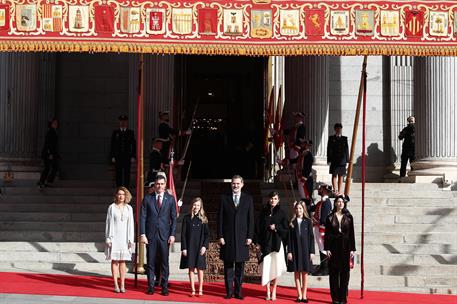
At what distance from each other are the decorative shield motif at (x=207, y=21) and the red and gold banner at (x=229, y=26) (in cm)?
2

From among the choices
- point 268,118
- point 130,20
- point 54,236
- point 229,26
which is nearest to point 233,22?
point 229,26

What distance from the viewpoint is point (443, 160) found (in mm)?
24312

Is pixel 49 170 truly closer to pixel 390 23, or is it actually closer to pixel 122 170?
pixel 122 170

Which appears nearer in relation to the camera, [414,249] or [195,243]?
[195,243]

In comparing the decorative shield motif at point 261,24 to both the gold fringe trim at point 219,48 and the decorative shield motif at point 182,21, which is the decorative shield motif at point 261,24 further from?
the decorative shield motif at point 182,21

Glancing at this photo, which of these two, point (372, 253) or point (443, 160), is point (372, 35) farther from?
point (443, 160)

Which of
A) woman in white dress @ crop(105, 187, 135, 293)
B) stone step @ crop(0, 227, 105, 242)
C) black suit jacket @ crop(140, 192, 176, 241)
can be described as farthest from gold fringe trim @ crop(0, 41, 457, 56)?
stone step @ crop(0, 227, 105, 242)

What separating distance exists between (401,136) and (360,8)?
9.75 m

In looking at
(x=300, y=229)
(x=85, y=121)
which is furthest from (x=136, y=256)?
(x=85, y=121)

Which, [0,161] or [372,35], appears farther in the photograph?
[0,161]

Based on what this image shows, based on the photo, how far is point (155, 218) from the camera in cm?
1691

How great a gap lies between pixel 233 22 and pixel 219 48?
0.49m

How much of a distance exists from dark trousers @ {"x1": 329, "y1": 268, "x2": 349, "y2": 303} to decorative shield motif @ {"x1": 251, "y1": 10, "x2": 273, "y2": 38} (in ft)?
13.3

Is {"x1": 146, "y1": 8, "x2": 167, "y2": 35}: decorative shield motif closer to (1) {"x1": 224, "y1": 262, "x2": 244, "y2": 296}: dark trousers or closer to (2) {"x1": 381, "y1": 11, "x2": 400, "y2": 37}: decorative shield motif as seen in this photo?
(2) {"x1": 381, "y1": 11, "x2": 400, "y2": 37}: decorative shield motif
